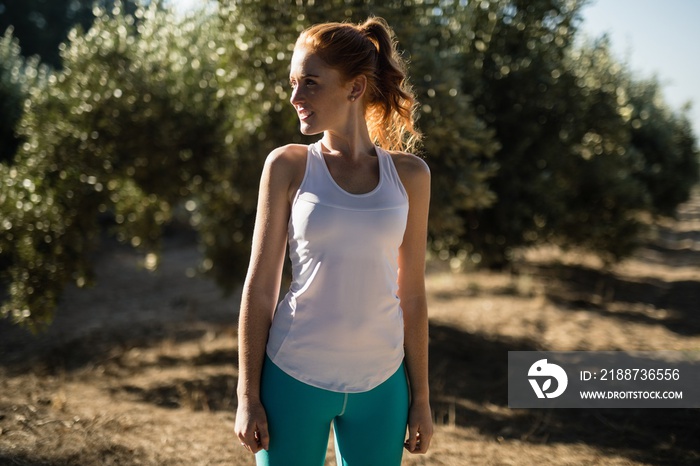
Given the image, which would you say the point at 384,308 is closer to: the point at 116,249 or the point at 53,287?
the point at 53,287

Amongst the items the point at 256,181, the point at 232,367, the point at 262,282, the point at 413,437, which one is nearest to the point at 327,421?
the point at 413,437

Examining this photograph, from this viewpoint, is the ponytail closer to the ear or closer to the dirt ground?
the ear

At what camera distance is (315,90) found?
7.03 ft

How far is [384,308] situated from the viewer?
211cm

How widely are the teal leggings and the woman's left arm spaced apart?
9 cm

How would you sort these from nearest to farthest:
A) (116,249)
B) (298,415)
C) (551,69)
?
(298,415)
(551,69)
(116,249)

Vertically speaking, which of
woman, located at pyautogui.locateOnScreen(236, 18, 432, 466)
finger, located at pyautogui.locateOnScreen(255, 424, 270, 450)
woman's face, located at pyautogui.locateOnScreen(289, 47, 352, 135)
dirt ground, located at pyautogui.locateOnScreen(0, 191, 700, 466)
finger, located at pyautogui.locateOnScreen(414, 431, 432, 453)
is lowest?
dirt ground, located at pyautogui.locateOnScreen(0, 191, 700, 466)

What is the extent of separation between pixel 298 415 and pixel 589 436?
484 cm

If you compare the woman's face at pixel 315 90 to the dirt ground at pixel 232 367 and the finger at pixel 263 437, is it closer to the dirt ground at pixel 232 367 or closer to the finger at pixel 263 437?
the finger at pixel 263 437

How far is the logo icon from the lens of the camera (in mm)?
7257

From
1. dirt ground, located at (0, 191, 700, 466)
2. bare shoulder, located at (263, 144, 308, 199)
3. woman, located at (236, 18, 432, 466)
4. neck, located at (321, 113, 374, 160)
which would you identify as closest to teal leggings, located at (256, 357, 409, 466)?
woman, located at (236, 18, 432, 466)

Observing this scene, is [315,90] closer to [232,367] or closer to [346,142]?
[346,142]

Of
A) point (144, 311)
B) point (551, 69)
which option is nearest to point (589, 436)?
point (551, 69)

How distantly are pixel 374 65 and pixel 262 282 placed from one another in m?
0.85
